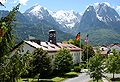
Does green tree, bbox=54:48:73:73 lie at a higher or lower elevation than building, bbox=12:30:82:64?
lower

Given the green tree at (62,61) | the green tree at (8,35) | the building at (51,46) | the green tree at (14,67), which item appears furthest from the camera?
the building at (51,46)

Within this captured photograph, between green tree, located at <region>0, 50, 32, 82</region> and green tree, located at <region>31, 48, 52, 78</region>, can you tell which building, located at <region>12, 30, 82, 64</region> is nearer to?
green tree, located at <region>31, 48, 52, 78</region>

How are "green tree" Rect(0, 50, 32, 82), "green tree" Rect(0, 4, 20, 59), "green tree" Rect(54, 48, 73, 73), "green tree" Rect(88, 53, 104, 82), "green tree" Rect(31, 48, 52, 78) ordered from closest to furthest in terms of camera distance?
1. "green tree" Rect(0, 4, 20, 59)
2. "green tree" Rect(0, 50, 32, 82)
3. "green tree" Rect(88, 53, 104, 82)
4. "green tree" Rect(31, 48, 52, 78)
5. "green tree" Rect(54, 48, 73, 73)

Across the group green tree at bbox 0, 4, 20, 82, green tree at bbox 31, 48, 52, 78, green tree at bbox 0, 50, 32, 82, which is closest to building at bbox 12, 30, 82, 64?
green tree at bbox 31, 48, 52, 78

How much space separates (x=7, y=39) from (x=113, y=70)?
4413 centimetres

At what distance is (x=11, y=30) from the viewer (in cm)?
1098

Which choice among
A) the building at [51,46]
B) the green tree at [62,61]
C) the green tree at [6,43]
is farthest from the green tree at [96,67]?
the green tree at [6,43]

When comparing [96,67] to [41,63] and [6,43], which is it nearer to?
[41,63]

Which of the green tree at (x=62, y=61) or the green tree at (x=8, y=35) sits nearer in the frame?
the green tree at (x=8, y=35)

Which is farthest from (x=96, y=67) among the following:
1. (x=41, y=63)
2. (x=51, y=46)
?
(x=51, y=46)

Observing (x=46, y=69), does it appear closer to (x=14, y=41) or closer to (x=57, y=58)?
(x=57, y=58)

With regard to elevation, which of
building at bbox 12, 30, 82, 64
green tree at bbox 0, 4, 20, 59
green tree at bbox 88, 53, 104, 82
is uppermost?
building at bbox 12, 30, 82, 64

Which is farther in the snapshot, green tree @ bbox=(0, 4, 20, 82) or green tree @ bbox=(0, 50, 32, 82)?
green tree @ bbox=(0, 50, 32, 82)

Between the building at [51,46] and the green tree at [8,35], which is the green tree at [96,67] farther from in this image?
the green tree at [8,35]
